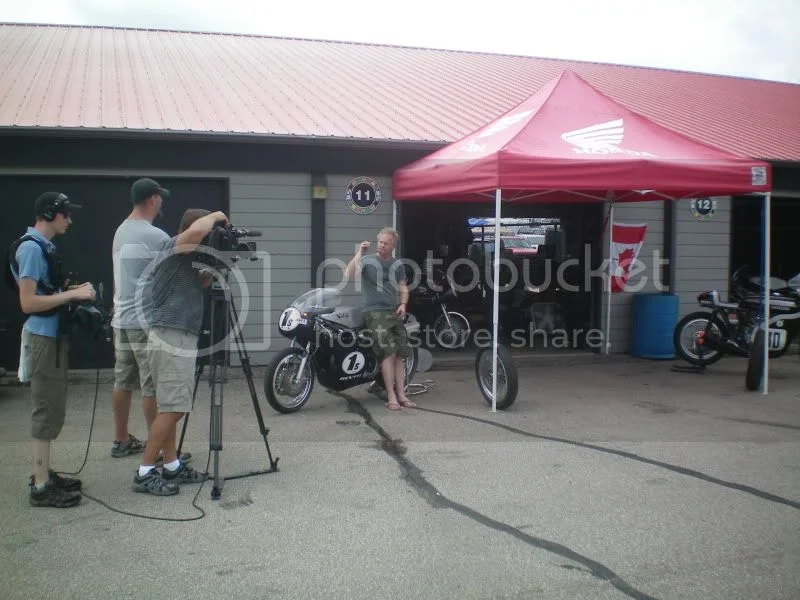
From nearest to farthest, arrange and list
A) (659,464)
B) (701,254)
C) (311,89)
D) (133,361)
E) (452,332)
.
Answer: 1. (133,361)
2. (659,464)
3. (452,332)
4. (701,254)
5. (311,89)

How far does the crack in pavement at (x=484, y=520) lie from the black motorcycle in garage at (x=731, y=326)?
16.9 ft

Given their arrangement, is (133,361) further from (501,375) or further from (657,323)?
(657,323)

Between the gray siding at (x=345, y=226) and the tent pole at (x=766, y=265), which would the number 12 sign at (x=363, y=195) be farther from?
the tent pole at (x=766, y=265)

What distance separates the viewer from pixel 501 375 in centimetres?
771

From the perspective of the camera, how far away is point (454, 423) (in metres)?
7.12

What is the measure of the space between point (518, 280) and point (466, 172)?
522cm

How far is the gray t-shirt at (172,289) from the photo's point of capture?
5.00m

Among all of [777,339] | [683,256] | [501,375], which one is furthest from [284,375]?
[683,256]

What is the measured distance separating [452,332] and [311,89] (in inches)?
175

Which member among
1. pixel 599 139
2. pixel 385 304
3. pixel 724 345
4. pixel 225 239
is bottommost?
pixel 724 345

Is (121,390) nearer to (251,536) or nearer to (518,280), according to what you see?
(251,536)

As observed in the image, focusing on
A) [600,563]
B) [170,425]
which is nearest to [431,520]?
[600,563]

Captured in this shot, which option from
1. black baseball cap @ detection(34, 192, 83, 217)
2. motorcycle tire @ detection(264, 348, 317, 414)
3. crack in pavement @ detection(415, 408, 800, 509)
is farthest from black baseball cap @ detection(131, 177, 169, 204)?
crack in pavement @ detection(415, 408, 800, 509)

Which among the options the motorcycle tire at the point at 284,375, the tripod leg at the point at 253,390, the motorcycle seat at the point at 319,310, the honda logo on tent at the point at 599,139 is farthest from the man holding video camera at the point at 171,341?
the honda logo on tent at the point at 599,139
